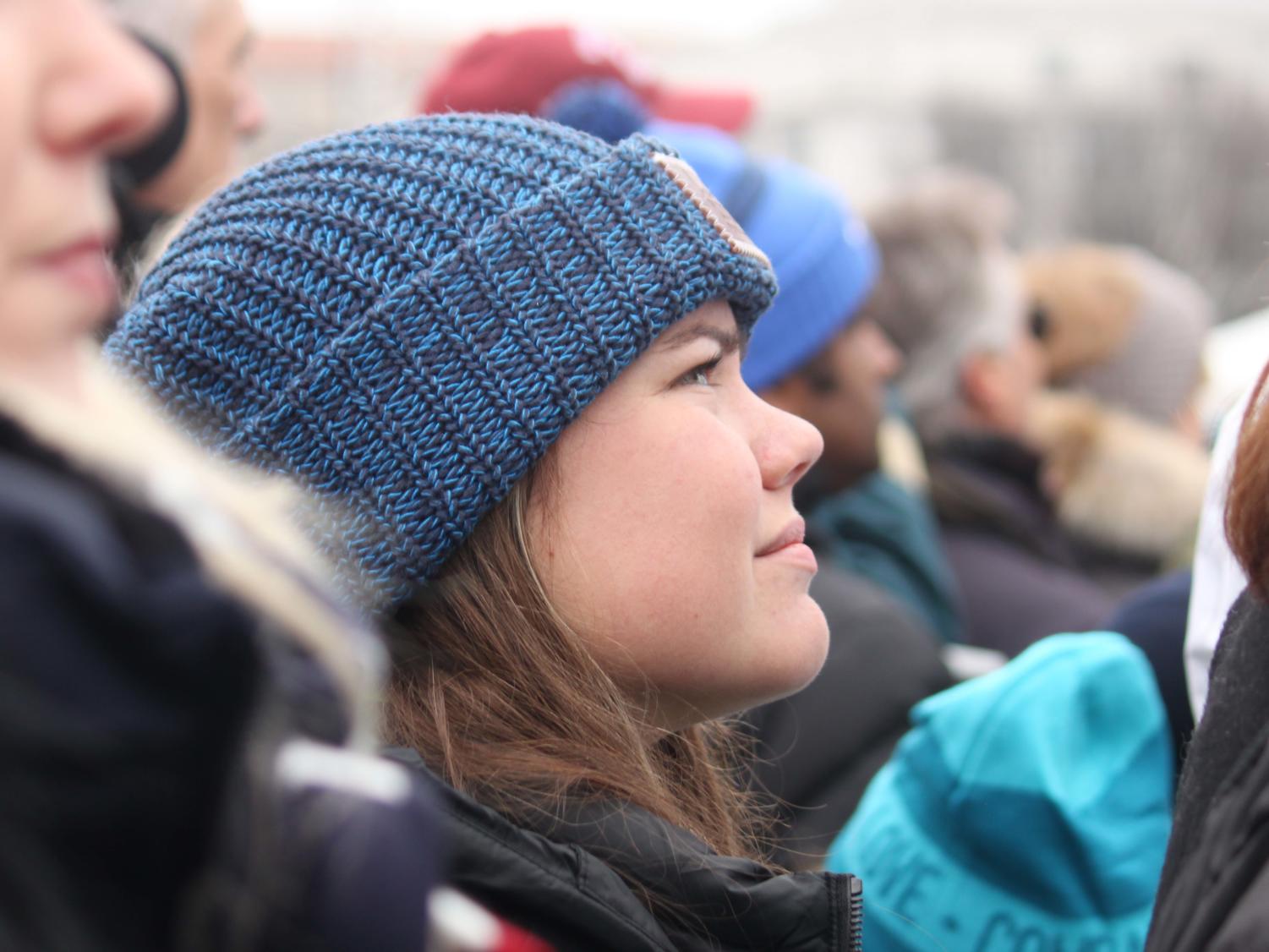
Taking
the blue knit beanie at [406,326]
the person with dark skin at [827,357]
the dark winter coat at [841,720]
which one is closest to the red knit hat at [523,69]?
the person with dark skin at [827,357]

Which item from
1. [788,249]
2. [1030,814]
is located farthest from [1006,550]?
[1030,814]

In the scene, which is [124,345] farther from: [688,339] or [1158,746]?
[1158,746]

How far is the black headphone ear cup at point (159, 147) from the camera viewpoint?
2961 mm

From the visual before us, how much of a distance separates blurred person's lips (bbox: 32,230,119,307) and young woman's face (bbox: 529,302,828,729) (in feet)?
2.77

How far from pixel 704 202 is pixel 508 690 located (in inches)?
26.9

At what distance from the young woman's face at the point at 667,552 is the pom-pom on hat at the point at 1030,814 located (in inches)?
15.0

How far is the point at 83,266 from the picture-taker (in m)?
0.76

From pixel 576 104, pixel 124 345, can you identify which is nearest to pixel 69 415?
pixel 124 345

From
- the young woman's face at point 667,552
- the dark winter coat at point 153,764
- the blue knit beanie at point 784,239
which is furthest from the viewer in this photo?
the blue knit beanie at point 784,239

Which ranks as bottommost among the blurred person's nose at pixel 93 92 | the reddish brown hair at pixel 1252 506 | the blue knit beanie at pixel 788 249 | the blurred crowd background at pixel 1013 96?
the blurred crowd background at pixel 1013 96

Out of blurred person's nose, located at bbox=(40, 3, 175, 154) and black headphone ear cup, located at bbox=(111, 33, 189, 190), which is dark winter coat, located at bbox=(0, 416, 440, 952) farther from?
black headphone ear cup, located at bbox=(111, 33, 189, 190)

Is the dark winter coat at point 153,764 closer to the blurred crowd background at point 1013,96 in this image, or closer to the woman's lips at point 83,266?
the woman's lips at point 83,266

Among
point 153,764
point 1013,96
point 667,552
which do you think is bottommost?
point 1013,96

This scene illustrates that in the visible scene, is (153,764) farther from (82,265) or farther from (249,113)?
(249,113)
